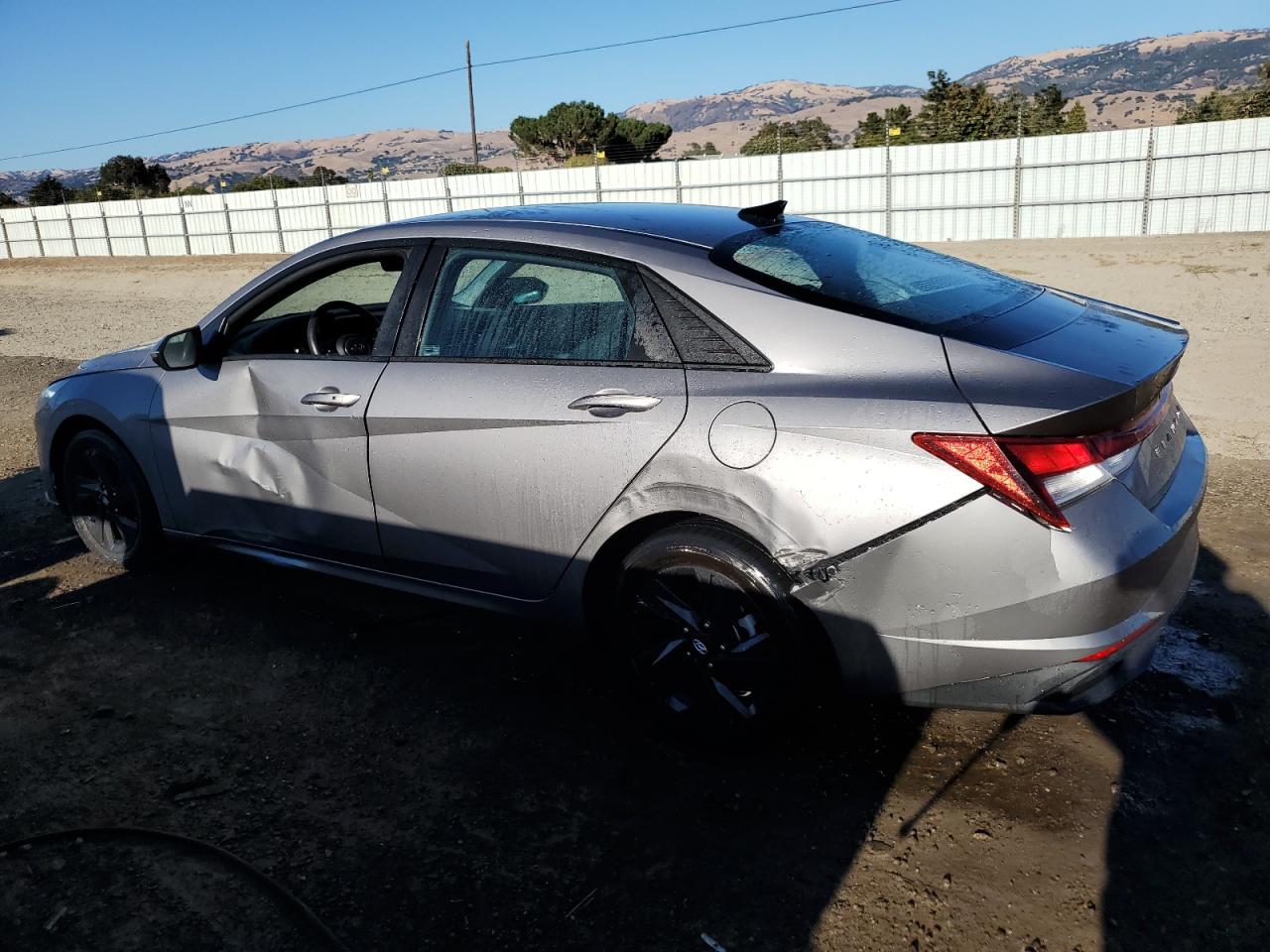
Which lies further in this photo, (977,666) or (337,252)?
(337,252)

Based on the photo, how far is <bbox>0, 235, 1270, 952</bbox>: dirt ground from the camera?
2.47 m

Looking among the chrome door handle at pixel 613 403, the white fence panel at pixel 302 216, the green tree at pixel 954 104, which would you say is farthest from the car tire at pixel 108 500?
the green tree at pixel 954 104

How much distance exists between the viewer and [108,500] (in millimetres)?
4727

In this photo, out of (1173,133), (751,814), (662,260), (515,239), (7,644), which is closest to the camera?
(751,814)

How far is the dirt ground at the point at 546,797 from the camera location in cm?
247

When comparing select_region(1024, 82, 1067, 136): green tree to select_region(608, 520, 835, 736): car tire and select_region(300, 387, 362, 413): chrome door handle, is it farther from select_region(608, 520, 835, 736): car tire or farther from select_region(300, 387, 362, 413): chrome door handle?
select_region(608, 520, 835, 736): car tire

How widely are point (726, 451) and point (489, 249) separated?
125cm

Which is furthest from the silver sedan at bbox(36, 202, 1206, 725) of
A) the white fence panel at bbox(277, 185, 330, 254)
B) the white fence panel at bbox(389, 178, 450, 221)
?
the white fence panel at bbox(277, 185, 330, 254)

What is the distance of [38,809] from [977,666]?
109 inches

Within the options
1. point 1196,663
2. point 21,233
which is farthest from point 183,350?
point 21,233

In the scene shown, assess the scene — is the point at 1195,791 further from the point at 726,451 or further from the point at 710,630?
the point at 726,451

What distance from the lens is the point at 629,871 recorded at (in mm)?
2650

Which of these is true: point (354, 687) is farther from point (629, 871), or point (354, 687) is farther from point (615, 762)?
point (629, 871)

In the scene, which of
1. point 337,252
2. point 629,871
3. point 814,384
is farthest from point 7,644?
point 814,384
